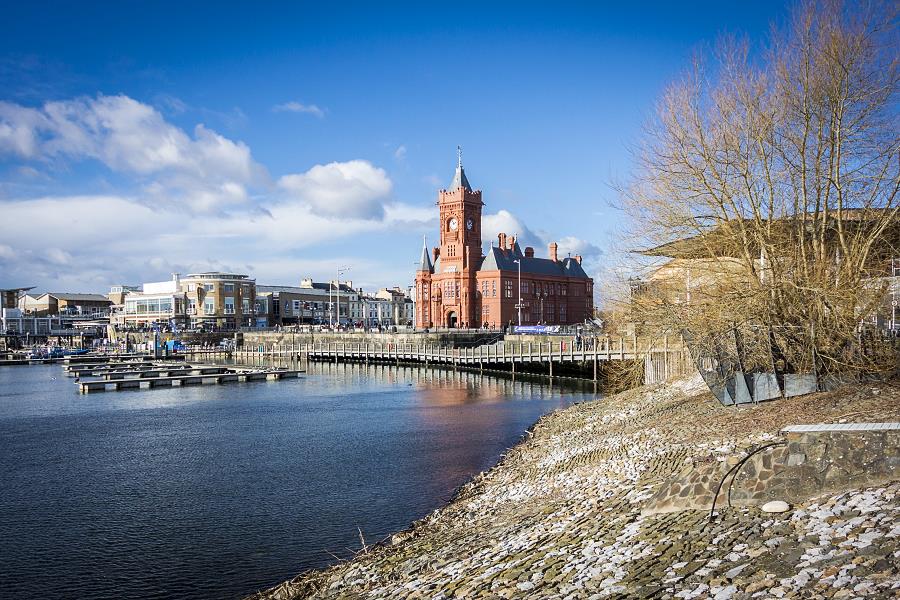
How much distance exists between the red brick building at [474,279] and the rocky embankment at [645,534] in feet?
243

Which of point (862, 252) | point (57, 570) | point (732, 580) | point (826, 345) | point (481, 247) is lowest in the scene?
point (57, 570)

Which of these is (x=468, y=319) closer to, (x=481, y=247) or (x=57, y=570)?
(x=481, y=247)

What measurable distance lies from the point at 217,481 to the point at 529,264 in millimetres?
82111

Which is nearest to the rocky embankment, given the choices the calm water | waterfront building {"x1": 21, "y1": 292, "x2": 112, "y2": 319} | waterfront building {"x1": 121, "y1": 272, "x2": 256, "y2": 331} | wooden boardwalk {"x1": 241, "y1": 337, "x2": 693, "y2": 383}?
the calm water

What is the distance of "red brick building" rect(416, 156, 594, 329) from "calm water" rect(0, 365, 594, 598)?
49.3 m

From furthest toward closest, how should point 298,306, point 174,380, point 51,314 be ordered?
point 51,314 < point 298,306 < point 174,380

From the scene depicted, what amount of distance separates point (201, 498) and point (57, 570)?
5.81m

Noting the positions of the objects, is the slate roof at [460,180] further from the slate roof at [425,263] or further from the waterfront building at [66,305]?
the waterfront building at [66,305]

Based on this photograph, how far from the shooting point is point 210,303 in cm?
13638

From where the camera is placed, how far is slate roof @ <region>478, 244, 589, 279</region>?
97.2 meters

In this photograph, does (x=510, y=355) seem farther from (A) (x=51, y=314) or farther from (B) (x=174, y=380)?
(A) (x=51, y=314)

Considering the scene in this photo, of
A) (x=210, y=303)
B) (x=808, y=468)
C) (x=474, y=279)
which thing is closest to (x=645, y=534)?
(x=808, y=468)

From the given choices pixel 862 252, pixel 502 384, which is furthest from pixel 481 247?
pixel 862 252

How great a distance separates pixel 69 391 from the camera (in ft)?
186
